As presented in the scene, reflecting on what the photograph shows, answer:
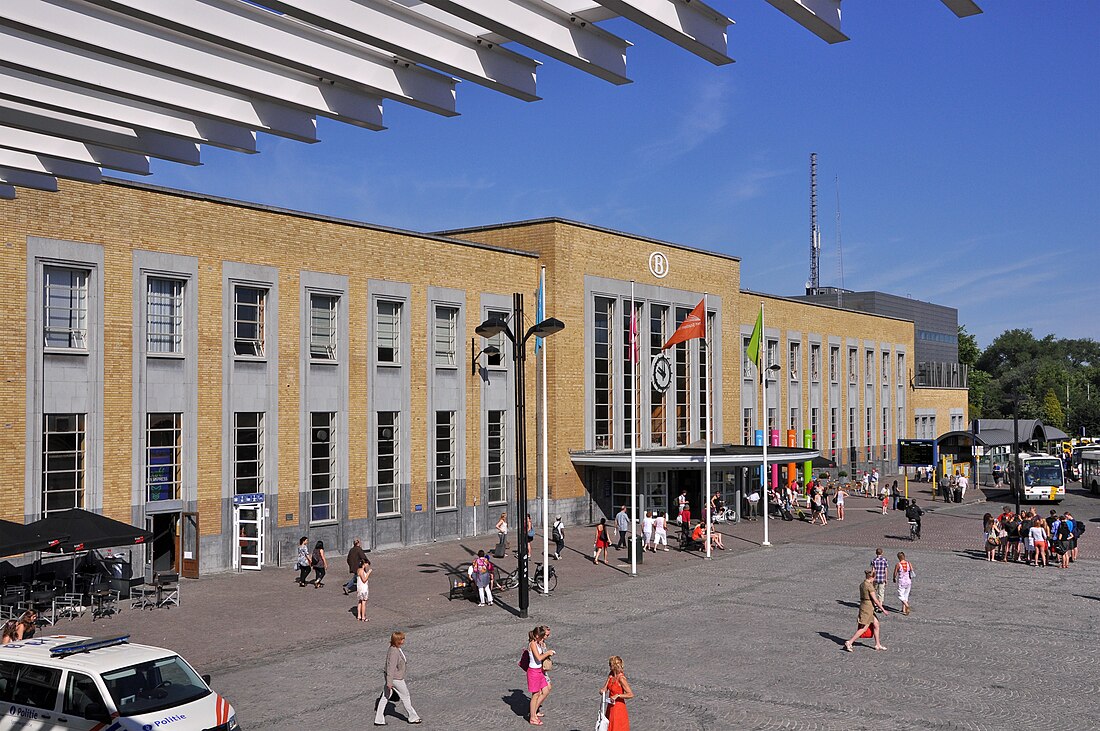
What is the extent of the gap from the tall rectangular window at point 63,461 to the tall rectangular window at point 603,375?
2179cm

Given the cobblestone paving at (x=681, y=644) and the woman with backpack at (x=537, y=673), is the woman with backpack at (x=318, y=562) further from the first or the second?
the woman with backpack at (x=537, y=673)

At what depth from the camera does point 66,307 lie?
88.4ft

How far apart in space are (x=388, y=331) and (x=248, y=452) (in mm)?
7104

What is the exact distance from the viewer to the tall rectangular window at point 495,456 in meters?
39.4

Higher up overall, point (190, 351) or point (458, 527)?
point (190, 351)

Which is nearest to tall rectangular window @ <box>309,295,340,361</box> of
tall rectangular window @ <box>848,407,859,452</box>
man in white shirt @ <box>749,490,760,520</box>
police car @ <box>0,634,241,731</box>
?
police car @ <box>0,634,241,731</box>

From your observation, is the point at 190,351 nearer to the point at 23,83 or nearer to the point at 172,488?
the point at 172,488

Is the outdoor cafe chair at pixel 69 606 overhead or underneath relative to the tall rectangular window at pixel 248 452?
underneath

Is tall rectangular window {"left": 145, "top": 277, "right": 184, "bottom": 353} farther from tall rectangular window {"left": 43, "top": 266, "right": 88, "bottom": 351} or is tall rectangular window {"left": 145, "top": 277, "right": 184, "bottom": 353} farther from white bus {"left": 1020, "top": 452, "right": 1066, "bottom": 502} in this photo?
white bus {"left": 1020, "top": 452, "right": 1066, "bottom": 502}

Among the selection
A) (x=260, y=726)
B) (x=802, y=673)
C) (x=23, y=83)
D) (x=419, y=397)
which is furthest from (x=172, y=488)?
(x=23, y=83)

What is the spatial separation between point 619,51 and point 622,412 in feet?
123

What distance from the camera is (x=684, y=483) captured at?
46.2 m

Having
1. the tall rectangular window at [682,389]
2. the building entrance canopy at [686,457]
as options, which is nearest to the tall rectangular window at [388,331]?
the building entrance canopy at [686,457]

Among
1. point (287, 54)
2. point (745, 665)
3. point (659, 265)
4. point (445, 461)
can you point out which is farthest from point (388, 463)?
point (287, 54)
